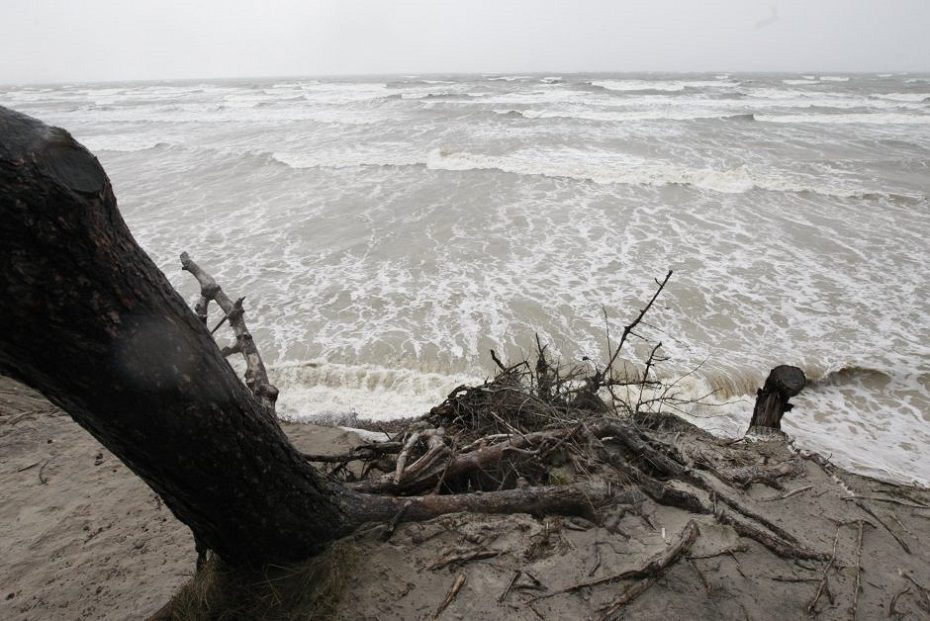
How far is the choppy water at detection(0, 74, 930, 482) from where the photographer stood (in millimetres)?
5590

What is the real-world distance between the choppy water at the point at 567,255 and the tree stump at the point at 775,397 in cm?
96

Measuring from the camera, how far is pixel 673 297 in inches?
290

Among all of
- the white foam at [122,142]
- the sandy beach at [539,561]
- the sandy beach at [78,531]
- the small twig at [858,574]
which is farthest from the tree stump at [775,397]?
the white foam at [122,142]

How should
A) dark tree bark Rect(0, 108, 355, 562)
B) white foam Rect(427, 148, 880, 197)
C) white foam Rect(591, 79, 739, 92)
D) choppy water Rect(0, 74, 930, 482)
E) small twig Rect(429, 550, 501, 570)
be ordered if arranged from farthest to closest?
white foam Rect(591, 79, 739, 92) < white foam Rect(427, 148, 880, 197) < choppy water Rect(0, 74, 930, 482) < small twig Rect(429, 550, 501, 570) < dark tree bark Rect(0, 108, 355, 562)

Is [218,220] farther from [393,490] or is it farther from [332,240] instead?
[393,490]

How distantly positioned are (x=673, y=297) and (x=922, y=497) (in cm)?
447

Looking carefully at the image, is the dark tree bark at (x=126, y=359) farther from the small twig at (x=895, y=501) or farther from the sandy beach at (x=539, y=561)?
the small twig at (x=895, y=501)

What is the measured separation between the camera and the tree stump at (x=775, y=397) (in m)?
3.75

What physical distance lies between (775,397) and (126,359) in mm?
4264

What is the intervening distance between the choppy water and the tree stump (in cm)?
96

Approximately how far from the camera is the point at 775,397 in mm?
3900

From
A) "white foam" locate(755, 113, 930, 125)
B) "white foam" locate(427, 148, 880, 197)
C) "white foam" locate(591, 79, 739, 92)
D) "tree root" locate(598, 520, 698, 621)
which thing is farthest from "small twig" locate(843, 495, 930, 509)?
"white foam" locate(591, 79, 739, 92)

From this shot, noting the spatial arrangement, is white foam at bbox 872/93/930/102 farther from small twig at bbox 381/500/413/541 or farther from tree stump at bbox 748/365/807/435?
small twig at bbox 381/500/413/541

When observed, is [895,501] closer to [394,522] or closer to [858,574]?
[858,574]
